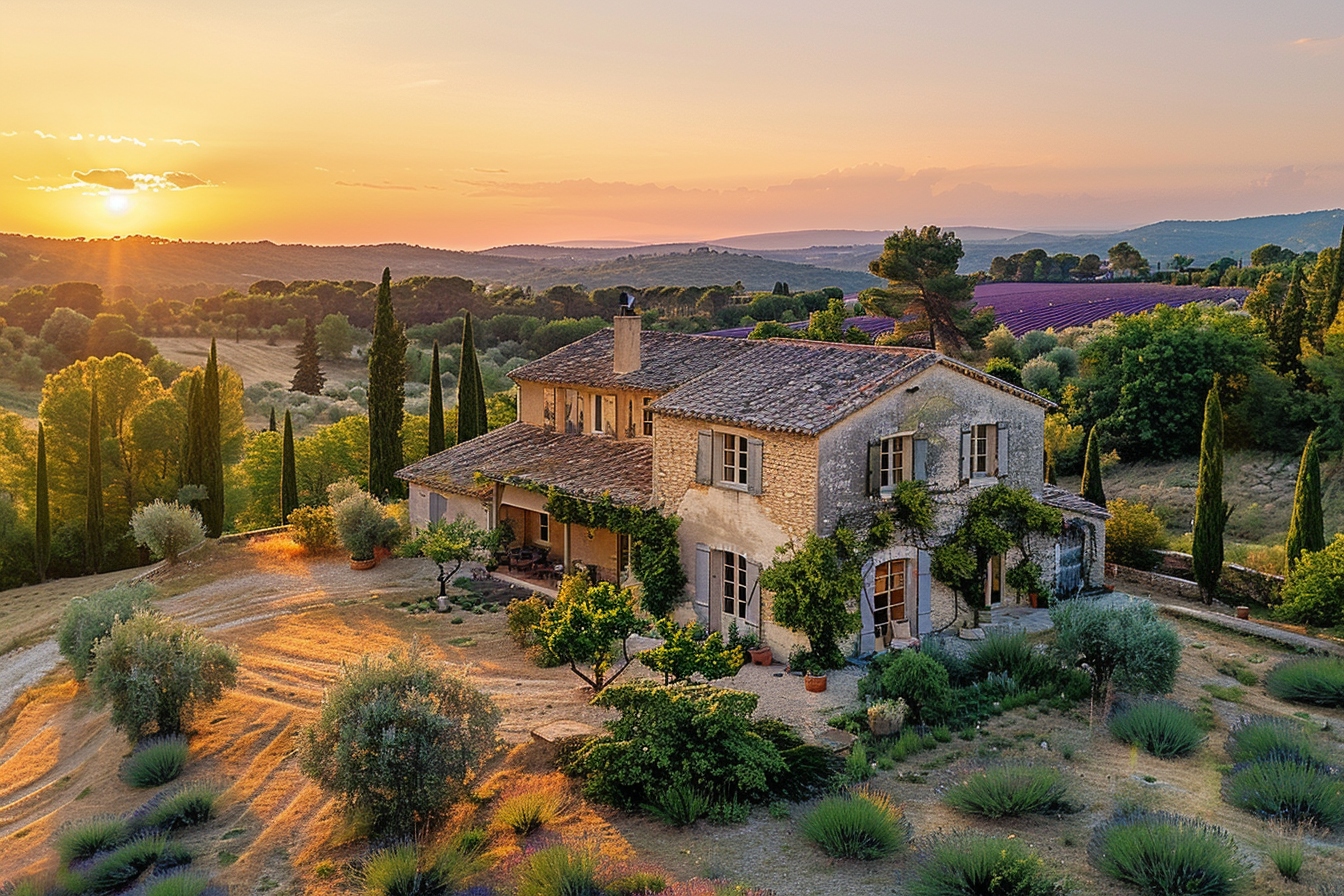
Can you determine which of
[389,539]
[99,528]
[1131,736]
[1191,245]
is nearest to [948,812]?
[1131,736]

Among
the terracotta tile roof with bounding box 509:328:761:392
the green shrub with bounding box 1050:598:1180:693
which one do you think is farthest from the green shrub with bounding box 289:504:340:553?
the green shrub with bounding box 1050:598:1180:693

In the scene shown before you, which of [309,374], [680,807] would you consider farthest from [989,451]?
[309,374]

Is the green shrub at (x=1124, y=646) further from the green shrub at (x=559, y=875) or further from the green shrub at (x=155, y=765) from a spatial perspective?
the green shrub at (x=155, y=765)

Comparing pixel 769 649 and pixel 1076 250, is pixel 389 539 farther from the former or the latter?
pixel 1076 250

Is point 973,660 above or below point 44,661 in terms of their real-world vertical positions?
above

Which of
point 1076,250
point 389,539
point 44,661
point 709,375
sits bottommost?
point 44,661

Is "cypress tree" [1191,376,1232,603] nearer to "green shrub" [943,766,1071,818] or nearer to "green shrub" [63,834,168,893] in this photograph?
"green shrub" [943,766,1071,818]
